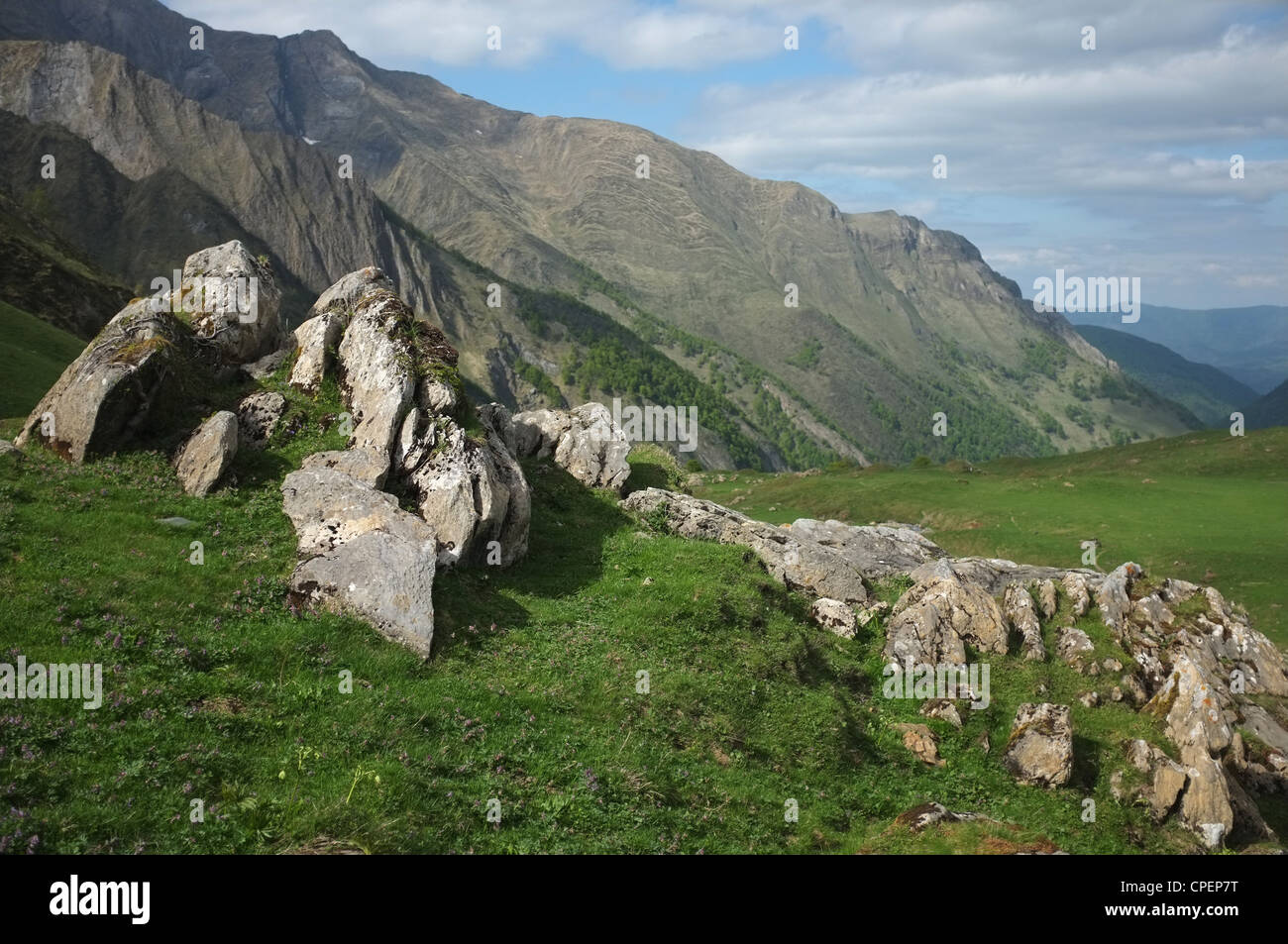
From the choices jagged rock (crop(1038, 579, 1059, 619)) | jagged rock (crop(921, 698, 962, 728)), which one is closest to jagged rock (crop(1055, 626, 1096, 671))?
jagged rock (crop(1038, 579, 1059, 619))

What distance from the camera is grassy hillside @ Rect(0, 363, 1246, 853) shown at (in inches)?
510

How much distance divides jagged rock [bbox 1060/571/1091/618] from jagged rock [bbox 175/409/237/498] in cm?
2787

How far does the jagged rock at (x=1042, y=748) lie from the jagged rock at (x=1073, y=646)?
210 inches

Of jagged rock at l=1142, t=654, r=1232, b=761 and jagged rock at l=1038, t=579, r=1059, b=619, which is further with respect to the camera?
jagged rock at l=1038, t=579, r=1059, b=619

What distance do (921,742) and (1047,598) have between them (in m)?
11.3

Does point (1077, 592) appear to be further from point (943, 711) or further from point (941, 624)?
point (943, 711)

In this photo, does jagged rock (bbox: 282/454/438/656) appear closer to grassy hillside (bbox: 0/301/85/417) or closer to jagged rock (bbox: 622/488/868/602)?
jagged rock (bbox: 622/488/868/602)

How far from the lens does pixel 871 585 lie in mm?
33438

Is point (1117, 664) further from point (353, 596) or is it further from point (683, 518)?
point (353, 596)

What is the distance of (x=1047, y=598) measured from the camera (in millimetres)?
30391

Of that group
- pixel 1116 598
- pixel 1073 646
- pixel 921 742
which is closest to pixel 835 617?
pixel 921 742
